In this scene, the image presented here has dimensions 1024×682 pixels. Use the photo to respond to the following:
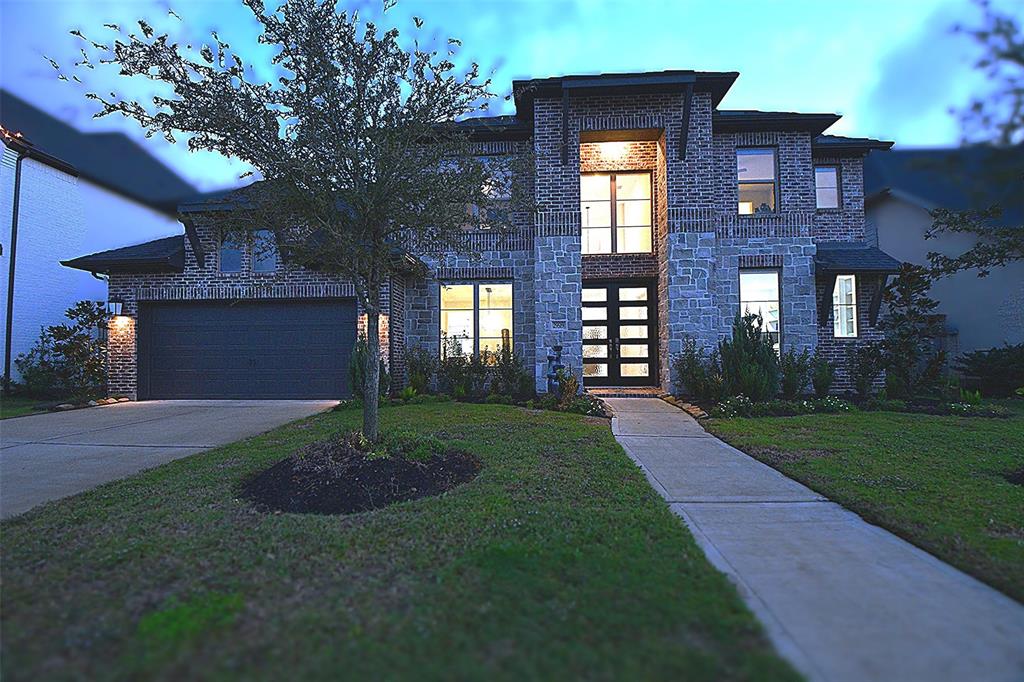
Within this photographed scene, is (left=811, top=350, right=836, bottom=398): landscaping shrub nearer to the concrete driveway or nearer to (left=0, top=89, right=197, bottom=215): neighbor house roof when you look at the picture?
the concrete driveway

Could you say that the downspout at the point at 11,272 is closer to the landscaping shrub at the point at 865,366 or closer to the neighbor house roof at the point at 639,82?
the neighbor house roof at the point at 639,82

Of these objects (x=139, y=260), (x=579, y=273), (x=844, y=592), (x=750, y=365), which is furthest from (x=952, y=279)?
(x=139, y=260)

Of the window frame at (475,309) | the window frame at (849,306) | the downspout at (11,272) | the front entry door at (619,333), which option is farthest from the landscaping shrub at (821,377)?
the downspout at (11,272)

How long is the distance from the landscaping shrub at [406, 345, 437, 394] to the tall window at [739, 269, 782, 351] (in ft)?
21.9

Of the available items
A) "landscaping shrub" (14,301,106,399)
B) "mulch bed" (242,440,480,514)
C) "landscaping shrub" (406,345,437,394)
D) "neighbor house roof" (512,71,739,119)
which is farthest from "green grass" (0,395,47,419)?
"neighbor house roof" (512,71,739,119)

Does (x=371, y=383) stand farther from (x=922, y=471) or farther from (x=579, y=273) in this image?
(x=579, y=273)

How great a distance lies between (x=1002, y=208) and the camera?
13.6 feet

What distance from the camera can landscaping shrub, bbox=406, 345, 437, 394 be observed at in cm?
1088

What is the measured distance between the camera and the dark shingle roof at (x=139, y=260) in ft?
36.2

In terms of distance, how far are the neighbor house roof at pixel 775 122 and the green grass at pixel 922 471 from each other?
6415mm

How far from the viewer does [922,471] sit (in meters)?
5.07

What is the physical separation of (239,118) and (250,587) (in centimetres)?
367

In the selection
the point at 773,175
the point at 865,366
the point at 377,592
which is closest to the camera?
the point at 377,592

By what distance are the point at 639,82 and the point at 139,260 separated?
35.4ft
